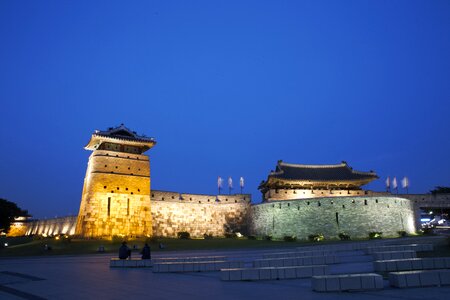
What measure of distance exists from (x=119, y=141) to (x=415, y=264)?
31167 millimetres

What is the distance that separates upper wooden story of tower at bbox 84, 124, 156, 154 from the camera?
117 feet

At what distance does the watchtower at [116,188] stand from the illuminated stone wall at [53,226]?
8321 millimetres

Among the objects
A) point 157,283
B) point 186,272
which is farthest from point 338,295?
point 186,272

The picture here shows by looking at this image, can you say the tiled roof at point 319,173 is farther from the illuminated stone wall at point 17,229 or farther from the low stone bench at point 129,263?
the illuminated stone wall at point 17,229

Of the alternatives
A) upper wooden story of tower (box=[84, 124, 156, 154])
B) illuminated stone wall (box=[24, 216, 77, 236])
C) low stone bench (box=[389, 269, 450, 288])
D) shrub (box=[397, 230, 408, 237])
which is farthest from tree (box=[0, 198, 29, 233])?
low stone bench (box=[389, 269, 450, 288])

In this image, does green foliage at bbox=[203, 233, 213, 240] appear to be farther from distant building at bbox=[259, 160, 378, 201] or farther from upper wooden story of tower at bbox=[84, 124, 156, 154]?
upper wooden story of tower at bbox=[84, 124, 156, 154]

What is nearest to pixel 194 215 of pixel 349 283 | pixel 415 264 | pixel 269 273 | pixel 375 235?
pixel 375 235

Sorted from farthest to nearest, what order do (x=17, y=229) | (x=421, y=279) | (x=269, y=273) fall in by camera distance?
1. (x=17, y=229)
2. (x=269, y=273)
3. (x=421, y=279)

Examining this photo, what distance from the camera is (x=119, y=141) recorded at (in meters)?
36.6

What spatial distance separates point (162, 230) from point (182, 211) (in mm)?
3278

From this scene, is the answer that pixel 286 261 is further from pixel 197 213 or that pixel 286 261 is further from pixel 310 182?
pixel 310 182

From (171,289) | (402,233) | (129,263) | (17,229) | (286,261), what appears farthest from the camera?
(17,229)

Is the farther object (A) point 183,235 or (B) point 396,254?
(A) point 183,235

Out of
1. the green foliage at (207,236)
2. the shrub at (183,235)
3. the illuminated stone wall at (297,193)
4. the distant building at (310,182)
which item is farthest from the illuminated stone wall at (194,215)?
the distant building at (310,182)
